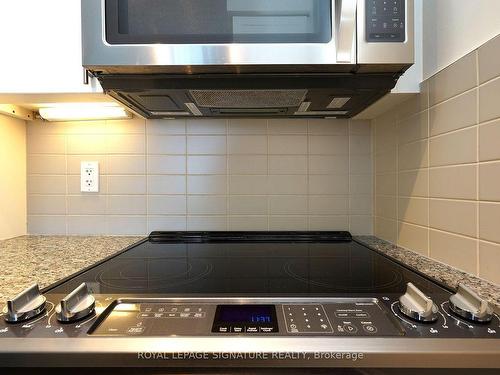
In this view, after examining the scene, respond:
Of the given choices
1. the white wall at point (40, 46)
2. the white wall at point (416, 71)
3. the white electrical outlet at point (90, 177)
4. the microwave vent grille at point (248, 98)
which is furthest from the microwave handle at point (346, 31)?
the white electrical outlet at point (90, 177)

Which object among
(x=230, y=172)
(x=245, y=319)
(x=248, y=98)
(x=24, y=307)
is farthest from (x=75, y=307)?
(x=230, y=172)

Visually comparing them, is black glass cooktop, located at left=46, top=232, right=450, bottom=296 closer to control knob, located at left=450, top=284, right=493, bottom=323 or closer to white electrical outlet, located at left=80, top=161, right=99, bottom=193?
control knob, located at left=450, top=284, right=493, bottom=323

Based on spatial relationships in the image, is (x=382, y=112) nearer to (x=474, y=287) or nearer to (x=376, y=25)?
(x=376, y=25)

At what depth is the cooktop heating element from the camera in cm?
40

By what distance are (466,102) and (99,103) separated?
3.36 ft

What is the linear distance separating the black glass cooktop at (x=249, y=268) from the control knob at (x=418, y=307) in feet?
0.26

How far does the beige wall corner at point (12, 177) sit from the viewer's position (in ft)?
3.46

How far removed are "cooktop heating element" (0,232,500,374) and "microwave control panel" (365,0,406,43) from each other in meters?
0.51

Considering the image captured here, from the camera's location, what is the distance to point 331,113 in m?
1.01

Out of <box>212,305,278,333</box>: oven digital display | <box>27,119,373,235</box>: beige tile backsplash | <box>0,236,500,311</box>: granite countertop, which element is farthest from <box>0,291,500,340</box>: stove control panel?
<box>27,119,373,235</box>: beige tile backsplash

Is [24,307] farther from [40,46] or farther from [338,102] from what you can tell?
[338,102]

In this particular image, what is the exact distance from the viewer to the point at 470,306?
46 centimetres

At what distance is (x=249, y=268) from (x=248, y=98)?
1.50ft

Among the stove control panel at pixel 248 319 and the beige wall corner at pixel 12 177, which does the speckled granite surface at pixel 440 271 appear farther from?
the beige wall corner at pixel 12 177
